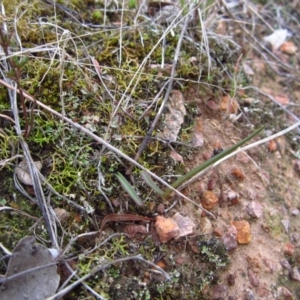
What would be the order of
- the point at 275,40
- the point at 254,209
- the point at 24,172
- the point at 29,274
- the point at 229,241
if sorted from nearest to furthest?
1. the point at 29,274
2. the point at 24,172
3. the point at 229,241
4. the point at 254,209
5. the point at 275,40

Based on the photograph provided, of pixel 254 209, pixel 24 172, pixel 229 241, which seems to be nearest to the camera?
pixel 24 172

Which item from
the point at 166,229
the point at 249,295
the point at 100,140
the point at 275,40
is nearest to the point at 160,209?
the point at 166,229

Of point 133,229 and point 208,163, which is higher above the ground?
point 208,163

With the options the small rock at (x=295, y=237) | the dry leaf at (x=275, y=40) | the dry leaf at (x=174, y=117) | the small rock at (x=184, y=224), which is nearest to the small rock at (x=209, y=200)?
the small rock at (x=184, y=224)

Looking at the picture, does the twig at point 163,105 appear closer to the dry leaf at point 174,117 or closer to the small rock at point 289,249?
the dry leaf at point 174,117

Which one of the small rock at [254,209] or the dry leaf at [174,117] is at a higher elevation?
the dry leaf at [174,117]

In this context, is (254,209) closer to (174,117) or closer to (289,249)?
(289,249)

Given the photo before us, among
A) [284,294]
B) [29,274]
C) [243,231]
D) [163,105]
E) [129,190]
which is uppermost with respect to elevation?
[163,105]

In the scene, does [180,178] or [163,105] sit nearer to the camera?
[180,178]
